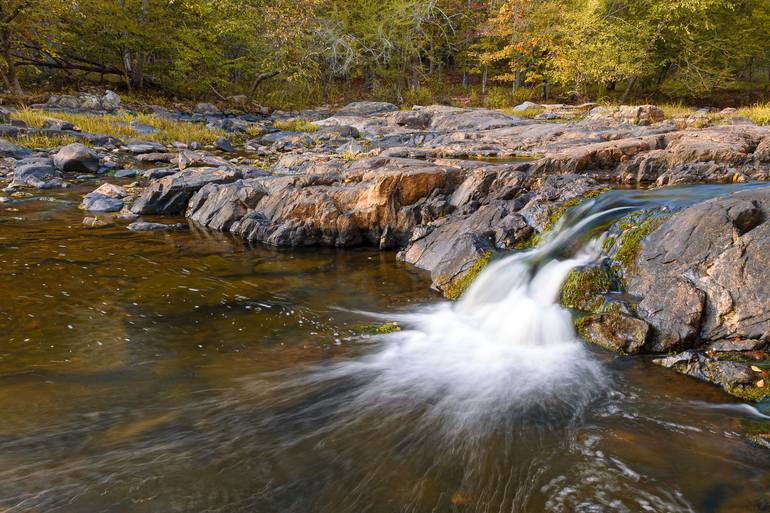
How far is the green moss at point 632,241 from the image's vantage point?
221 inches

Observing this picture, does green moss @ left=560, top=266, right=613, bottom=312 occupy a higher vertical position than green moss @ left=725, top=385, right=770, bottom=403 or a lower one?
higher

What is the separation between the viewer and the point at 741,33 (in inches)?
1103

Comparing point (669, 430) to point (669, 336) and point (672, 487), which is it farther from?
point (669, 336)

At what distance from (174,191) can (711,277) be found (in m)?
11.1

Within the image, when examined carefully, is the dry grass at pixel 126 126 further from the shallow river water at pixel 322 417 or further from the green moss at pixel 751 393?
the green moss at pixel 751 393

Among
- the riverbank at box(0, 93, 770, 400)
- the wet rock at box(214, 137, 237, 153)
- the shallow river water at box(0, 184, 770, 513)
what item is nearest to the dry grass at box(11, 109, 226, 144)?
the riverbank at box(0, 93, 770, 400)

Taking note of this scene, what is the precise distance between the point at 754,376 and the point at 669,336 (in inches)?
30.5

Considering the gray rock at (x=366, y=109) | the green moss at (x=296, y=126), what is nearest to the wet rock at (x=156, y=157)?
the green moss at (x=296, y=126)

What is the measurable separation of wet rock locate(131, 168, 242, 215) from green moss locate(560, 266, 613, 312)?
9.25 m

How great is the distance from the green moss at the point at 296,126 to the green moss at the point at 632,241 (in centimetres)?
1986

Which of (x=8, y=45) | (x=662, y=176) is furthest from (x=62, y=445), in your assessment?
(x=8, y=45)

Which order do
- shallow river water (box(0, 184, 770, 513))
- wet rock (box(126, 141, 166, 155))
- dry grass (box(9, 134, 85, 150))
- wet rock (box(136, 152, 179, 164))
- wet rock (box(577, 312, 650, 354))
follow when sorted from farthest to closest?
wet rock (box(126, 141, 166, 155)), wet rock (box(136, 152, 179, 164)), dry grass (box(9, 134, 85, 150)), wet rock (box(577, 312, 650, 354)), shallow river water (box(0, 184, 770, 513))

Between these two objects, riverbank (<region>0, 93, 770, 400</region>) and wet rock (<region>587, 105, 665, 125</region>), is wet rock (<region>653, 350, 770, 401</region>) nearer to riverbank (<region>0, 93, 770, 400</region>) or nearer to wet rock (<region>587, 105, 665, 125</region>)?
riverbank (<region>0, 93, 770, 400</region>)

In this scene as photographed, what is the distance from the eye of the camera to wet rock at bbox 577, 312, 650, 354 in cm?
463
